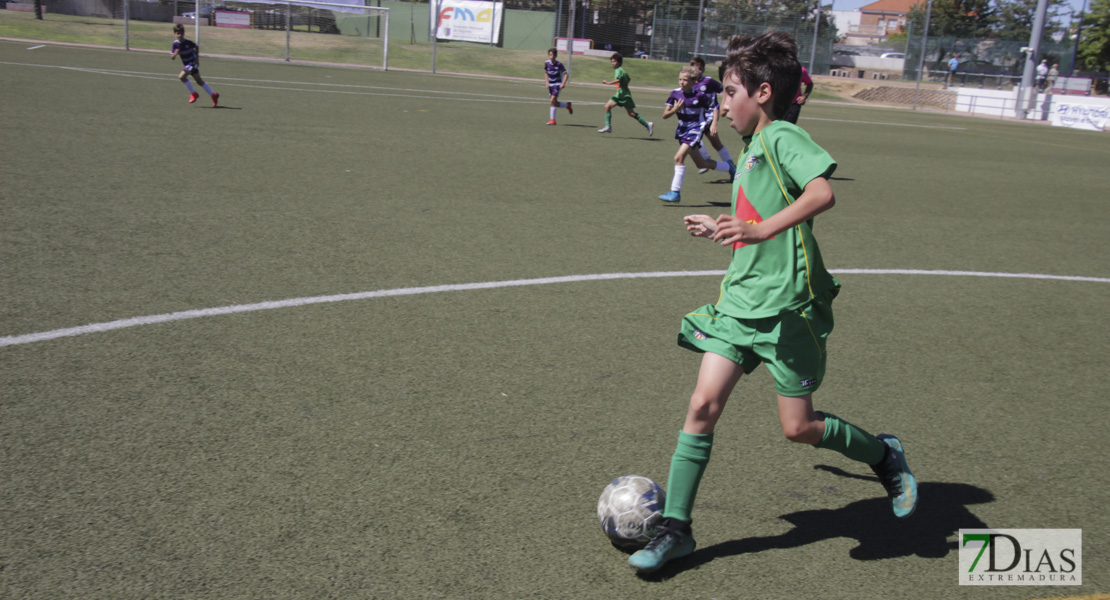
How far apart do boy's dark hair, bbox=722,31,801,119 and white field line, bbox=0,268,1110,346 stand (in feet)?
11.4

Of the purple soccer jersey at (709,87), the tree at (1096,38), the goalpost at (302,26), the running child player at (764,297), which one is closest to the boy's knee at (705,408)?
the running child player at (764,297)

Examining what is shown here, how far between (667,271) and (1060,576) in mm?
4331

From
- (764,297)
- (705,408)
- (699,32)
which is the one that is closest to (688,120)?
(764,297)

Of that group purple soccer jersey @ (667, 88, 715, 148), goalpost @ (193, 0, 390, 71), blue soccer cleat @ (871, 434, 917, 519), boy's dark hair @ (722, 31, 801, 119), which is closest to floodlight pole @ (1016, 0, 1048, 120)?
goalpost @ (193, 0, 390, 71)

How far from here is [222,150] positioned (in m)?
11.7

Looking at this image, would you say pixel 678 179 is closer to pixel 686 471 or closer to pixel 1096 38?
pixel 686 471

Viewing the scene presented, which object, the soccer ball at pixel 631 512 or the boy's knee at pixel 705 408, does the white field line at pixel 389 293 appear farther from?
the boy's knee at pixel 705 408

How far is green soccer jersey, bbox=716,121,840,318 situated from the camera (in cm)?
Result: 302

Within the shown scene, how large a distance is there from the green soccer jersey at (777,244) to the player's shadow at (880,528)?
2.99 ft

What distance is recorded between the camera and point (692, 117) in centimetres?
1130

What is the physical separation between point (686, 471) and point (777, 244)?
86 cm

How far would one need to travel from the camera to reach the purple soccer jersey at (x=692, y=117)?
1116cm

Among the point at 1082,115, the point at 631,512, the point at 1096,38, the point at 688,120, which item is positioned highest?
the point at 1096,38

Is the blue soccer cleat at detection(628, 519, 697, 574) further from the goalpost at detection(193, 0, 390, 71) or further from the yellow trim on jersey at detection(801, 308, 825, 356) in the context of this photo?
the goalpost at detection(193, 0, 390, 71)
